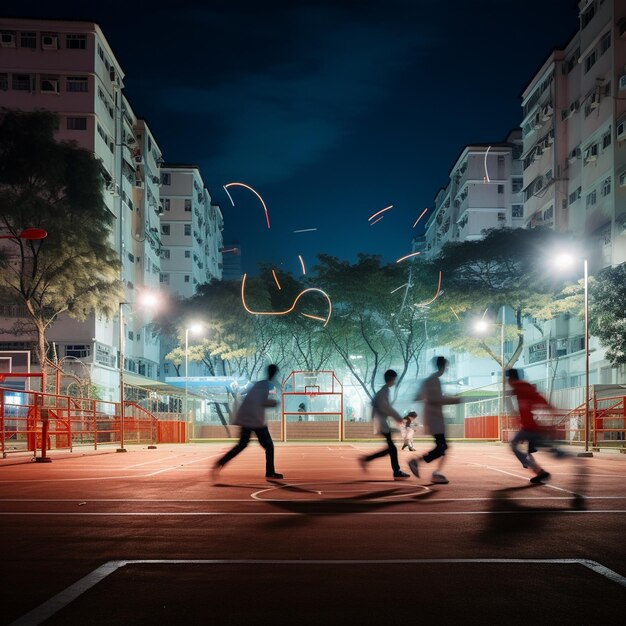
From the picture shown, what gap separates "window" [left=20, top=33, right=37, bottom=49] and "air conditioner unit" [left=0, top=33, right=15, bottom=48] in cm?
54

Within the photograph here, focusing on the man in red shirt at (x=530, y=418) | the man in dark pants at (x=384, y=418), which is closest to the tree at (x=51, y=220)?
the man in dark pants at (x=384, y=418)

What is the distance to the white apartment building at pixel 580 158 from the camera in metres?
49.8

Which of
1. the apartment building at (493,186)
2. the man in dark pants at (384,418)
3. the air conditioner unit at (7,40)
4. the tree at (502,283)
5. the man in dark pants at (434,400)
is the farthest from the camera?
the apartment building at (493,186)

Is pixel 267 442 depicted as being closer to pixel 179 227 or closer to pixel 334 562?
pixel 334 562

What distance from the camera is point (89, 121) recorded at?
56.9m

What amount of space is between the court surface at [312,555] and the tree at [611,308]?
28802 mm

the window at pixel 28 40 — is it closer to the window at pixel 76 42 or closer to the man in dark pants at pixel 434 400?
the window at pixel 76 42

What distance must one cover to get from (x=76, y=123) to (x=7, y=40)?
21.6ft

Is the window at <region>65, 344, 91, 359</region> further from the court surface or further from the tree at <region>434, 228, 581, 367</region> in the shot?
the court surface

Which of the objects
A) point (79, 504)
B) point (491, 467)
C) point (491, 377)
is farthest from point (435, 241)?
point (79, 504)

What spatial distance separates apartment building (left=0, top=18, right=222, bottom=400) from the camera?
178 feet

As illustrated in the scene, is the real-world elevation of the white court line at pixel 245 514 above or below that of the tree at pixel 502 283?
below

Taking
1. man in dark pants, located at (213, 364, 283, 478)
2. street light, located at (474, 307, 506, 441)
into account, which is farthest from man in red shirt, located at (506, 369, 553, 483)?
street light, located at (474, 307, 506, 441)

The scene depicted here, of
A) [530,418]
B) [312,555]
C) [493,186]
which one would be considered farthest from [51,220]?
[493,186]
